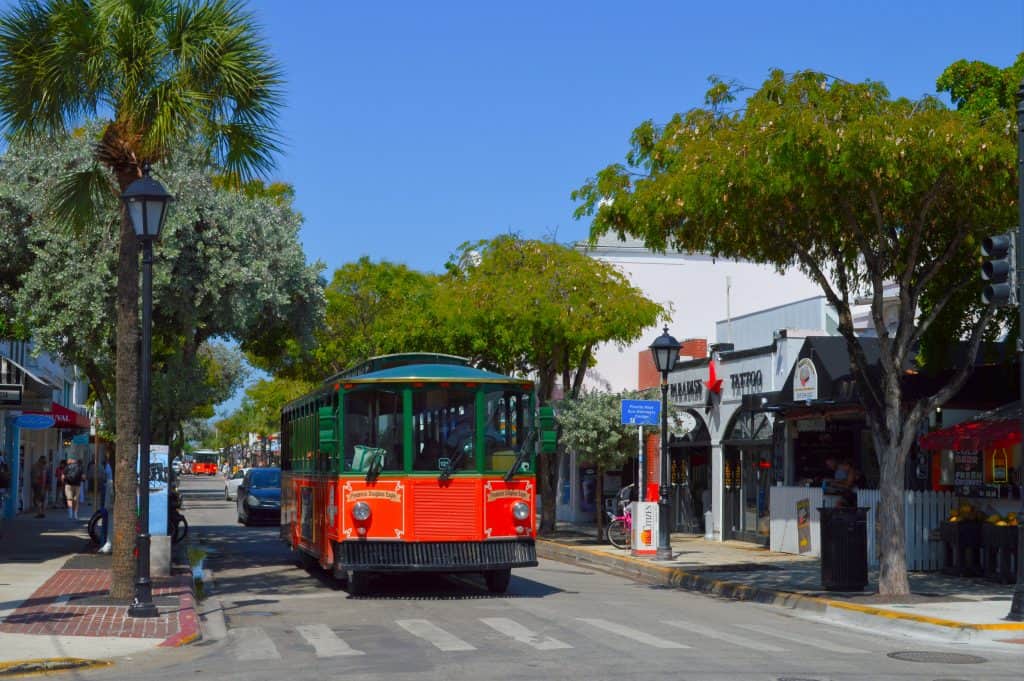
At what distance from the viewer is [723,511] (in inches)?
1224

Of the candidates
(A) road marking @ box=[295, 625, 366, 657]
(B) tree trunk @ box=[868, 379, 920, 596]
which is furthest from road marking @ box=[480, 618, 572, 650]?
(B) tree trunk @ box=[868, 379, 920, 596]

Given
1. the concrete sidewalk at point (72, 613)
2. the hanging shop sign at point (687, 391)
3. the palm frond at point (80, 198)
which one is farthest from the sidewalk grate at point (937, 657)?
the hanging shop sign at point (687, 391)

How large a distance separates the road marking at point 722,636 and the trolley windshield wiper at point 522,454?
3.26 metres

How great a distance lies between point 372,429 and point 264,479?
75.4ft

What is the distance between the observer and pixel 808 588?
18.9m

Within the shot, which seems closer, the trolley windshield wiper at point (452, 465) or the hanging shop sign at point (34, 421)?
the trolley windshield wiper at point (452, 465)

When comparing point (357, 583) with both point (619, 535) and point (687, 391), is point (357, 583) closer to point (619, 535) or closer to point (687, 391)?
point (619, 535)

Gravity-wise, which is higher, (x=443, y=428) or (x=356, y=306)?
(x=356, y=306)

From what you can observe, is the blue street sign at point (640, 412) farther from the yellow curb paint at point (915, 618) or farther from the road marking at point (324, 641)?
the road marking at point (324, 641)

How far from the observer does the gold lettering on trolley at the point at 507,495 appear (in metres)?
17.5

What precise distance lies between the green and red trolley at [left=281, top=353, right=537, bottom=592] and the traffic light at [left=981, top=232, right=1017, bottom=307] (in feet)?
20.0

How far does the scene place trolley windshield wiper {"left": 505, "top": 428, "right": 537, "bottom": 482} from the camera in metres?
17.6

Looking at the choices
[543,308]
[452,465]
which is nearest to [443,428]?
[452,465]

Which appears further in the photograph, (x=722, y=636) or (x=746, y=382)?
(x=746, y=382)
